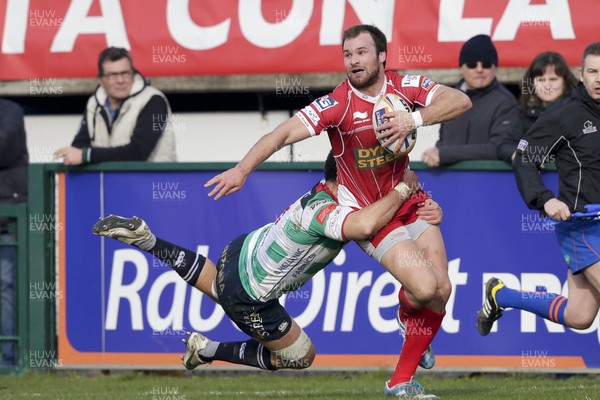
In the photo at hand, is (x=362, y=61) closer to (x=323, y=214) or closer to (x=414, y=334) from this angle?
(x=323, y=214)

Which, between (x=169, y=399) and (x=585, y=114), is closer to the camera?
(x=585, y=114)

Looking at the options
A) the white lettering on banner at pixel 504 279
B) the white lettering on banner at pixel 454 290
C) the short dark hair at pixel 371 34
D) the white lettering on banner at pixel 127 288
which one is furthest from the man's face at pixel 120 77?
the short dark hair at pixel 371 34

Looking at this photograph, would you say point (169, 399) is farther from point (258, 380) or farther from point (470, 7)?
point (470, 7)

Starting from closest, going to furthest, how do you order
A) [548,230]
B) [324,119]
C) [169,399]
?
[324,119], [169,399], [548,230]

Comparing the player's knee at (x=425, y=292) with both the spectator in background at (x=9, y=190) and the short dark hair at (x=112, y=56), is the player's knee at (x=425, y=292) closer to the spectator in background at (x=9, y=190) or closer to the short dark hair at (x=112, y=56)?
the spectator in background at (x=9, y=190)

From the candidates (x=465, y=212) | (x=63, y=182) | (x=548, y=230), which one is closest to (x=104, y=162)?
(x=63, y=182)

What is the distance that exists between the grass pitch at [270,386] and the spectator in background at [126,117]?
6.47ft

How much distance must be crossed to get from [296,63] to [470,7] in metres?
1.76

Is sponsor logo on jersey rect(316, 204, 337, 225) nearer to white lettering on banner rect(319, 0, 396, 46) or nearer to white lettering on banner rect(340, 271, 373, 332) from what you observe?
white lettering on banner rect(340, 271, 373, 332)

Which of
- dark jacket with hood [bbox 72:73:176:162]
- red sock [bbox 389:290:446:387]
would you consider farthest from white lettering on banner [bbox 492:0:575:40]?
red sock [bbox 389:290:446:387]

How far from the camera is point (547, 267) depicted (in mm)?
10711

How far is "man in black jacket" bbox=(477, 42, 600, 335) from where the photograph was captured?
8.78 metres

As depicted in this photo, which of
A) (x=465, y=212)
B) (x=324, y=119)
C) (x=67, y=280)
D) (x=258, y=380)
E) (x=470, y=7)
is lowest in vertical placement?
(x=258, y=380)

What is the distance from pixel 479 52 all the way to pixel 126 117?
3.16 m
